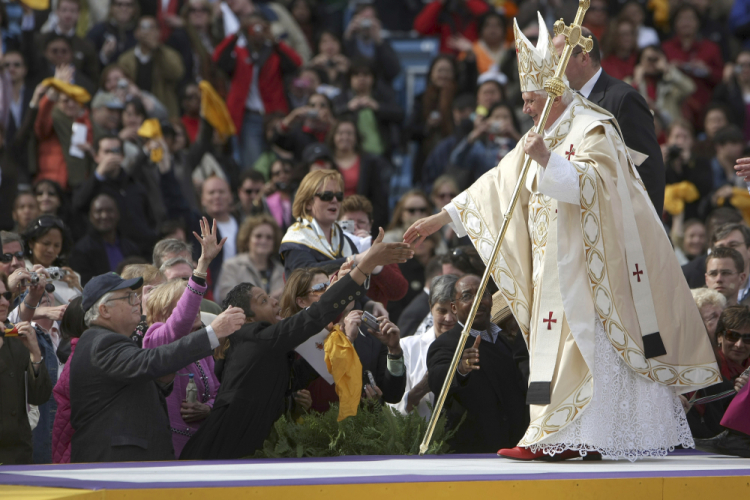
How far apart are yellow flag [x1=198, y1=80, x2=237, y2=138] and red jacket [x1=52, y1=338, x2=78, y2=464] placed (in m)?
5.77

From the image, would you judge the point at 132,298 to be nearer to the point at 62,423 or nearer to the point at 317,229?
the point at 62,423

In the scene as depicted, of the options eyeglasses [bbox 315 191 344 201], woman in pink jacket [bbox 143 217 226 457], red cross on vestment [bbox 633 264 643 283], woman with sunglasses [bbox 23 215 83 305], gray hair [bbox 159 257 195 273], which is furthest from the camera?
woman with sunglasses [bbox 23 215 83 305]

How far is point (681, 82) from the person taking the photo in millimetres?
12281

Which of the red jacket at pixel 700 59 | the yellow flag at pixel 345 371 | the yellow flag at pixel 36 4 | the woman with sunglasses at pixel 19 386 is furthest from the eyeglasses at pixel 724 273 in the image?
the yellow flag at pixel 36 4

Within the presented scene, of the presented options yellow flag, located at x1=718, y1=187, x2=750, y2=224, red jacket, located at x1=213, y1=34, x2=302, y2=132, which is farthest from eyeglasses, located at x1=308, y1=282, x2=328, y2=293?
red jacket, located at x1=213, y1=34, x2=302, y2=132

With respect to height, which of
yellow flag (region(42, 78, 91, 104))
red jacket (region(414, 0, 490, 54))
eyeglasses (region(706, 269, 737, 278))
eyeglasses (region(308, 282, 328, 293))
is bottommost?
eyeglasses (region(706, 269, 737, 278))

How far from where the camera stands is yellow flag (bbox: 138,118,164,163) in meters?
9.58

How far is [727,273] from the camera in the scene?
6750 mm

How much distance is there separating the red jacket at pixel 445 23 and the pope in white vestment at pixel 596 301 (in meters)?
7.96

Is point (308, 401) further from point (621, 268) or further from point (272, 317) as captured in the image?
point (621, 268)

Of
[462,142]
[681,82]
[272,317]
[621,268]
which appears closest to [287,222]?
[462,142]

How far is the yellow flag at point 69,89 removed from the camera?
9.50 metres

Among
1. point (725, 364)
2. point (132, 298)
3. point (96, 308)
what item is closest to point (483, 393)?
point (725, 364)

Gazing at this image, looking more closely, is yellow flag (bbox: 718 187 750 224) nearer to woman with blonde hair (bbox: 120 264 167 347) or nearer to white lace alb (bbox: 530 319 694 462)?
white lace alb (bbox: 530 319 694 462)
